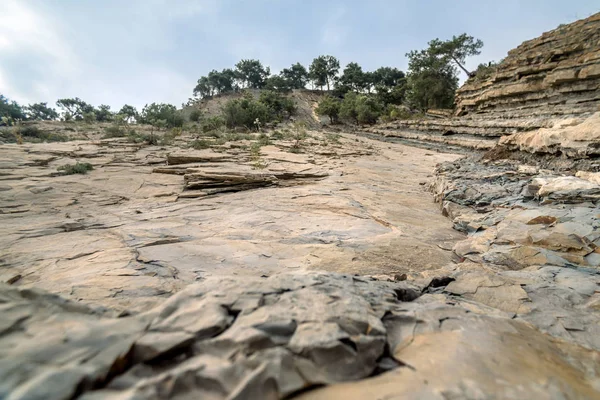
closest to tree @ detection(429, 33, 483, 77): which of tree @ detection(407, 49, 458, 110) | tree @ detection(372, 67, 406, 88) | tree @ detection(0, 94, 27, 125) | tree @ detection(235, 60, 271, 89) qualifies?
tree @ detection(407, 49, 458, 110)

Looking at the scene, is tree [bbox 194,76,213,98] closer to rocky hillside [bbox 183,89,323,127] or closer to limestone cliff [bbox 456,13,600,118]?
rocky hillside [bbox 183,89,323,127]

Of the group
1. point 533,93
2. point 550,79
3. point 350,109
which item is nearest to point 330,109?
point 350,109

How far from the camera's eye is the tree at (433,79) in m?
32.3

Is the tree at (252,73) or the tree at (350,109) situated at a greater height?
the tree at (252,73)

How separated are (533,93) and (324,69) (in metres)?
42.2

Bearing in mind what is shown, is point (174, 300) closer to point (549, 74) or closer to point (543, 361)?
point (543, 361)

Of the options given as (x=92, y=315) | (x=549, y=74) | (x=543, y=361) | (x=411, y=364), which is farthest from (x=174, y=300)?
(x=549, y=74)

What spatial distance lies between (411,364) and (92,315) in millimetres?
1905

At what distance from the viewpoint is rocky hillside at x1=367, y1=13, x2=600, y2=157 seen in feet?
42.5

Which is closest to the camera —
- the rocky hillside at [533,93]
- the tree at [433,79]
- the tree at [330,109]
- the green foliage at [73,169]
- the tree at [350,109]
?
the green foliage at [73,169]

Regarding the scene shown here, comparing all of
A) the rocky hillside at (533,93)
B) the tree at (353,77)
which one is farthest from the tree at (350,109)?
the rocky hillside at (533,93)

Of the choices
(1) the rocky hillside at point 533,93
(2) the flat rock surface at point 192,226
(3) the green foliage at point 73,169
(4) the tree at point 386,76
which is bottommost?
(2) the flat rock surface at point 192,226

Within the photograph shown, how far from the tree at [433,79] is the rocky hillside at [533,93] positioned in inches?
426

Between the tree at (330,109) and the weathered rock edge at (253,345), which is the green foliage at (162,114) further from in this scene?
the weathered rock edge at (253,345)
